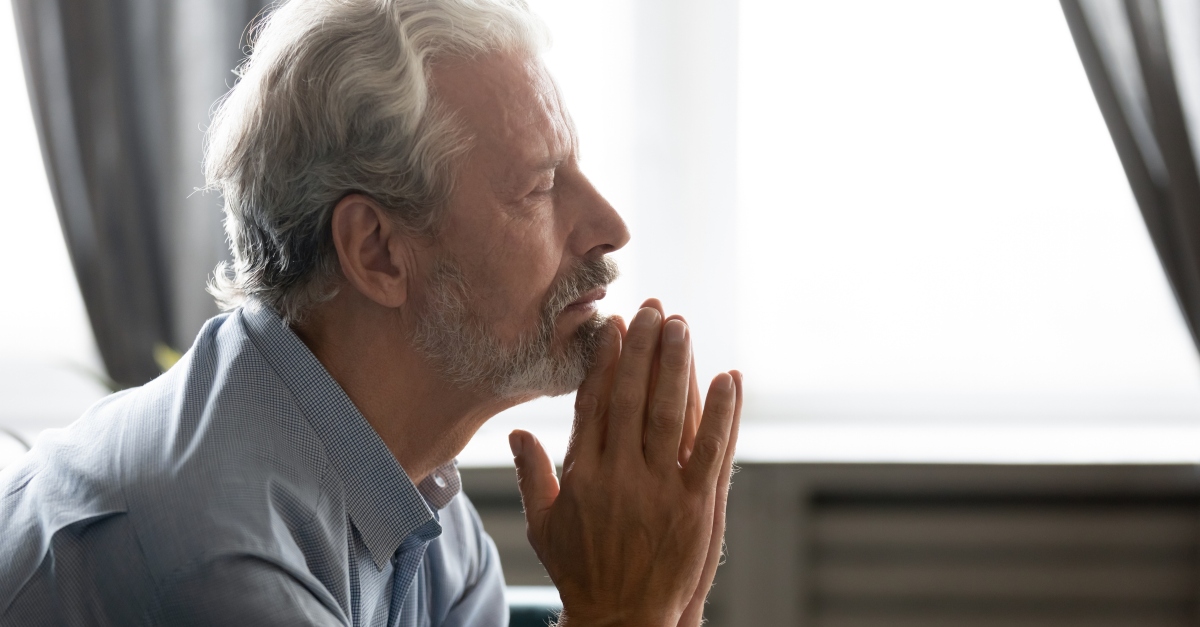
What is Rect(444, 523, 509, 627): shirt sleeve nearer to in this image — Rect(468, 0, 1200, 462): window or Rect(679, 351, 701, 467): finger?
Rect(679, 351, 701, 467): finger

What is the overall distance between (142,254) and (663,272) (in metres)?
1.31

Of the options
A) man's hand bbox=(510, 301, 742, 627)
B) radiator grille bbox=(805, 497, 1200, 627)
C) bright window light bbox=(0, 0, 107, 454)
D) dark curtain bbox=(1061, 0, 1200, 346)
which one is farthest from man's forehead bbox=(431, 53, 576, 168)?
bright window light bbox=(0, 0, 107, 454)

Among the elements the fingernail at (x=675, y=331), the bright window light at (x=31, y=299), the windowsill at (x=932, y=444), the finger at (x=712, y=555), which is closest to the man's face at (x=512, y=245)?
the fingernail at (x=675, y=331)

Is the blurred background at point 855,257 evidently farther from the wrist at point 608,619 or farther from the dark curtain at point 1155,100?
the wrist at point 608,619

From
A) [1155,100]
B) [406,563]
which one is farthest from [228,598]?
[1155,100]

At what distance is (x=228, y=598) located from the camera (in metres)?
0.79

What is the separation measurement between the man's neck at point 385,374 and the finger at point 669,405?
21cm

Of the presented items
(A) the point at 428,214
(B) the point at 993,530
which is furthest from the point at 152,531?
(B) the point at 993,530

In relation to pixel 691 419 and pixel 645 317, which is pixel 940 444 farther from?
pixel 645 317

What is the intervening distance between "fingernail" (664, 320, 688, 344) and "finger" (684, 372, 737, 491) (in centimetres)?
7

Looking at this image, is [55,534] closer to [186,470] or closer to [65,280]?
[186,470]

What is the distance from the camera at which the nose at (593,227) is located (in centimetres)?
114

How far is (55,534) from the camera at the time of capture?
85 centimetres

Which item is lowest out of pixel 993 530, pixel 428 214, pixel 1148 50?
pixel 993 530
